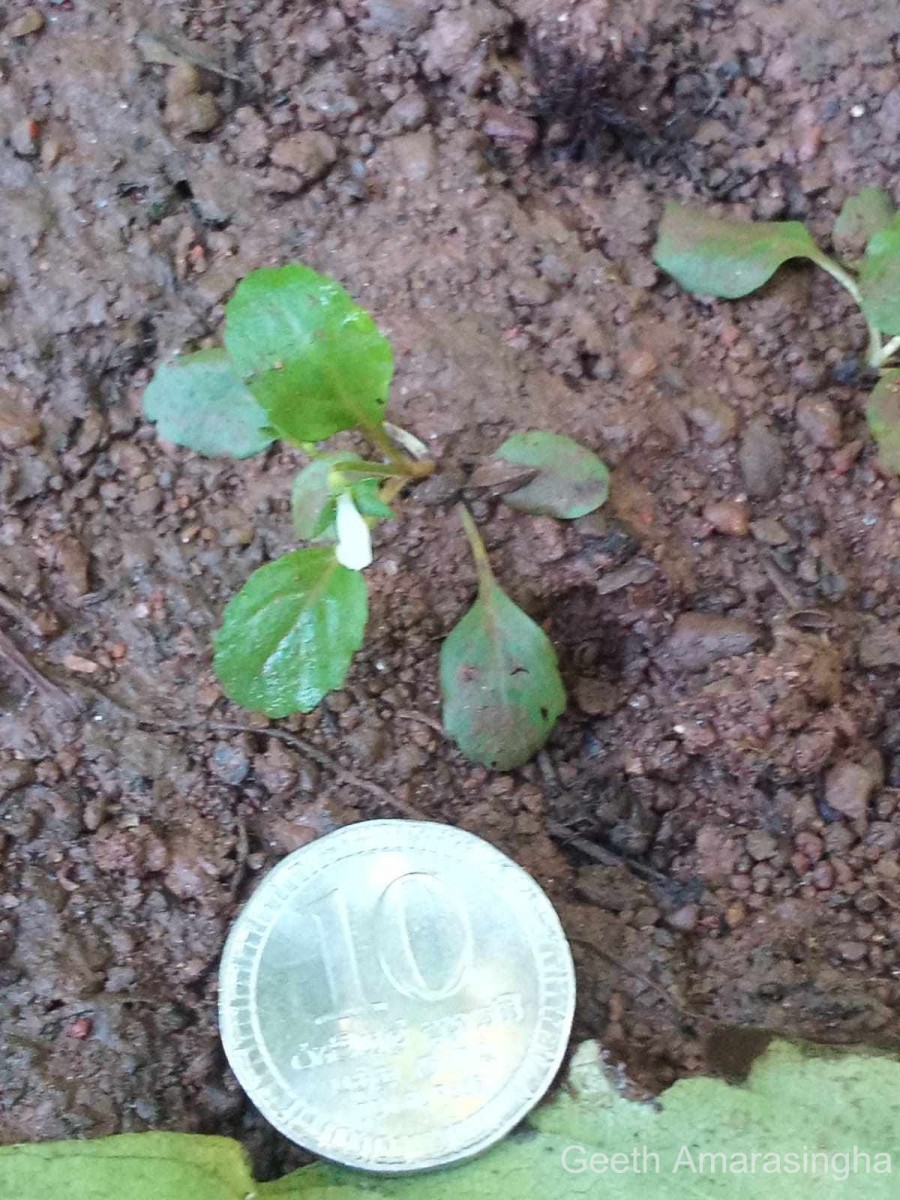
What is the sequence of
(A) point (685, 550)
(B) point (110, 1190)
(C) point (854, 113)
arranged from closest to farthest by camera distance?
1. (B) point (110, 1190)
2. (A) point (685, 550)
3. (C) point (854, 113)

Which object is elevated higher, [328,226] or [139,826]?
[328,226]

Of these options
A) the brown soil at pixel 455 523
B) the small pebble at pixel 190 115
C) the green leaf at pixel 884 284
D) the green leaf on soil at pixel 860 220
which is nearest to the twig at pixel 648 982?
the brown soil at pixel 455 523

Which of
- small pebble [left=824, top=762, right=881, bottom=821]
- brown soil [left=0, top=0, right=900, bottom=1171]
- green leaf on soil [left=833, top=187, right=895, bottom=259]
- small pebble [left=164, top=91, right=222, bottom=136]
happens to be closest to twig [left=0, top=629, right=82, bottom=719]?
brown soil [left=0, top=0, right=900, bottom=1171]

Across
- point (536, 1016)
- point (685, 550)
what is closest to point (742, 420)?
point (685, 550)

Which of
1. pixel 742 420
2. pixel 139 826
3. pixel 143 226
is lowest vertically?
pixel 139 826

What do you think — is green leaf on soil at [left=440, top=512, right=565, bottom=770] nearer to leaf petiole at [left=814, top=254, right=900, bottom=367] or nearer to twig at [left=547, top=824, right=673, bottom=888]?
twig at [left=547, top=824, right=673, bottom=888]

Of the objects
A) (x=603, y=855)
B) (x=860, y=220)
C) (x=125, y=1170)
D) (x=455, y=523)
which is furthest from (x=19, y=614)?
(x=860, y=220)

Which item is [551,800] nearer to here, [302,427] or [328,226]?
[302,427]
